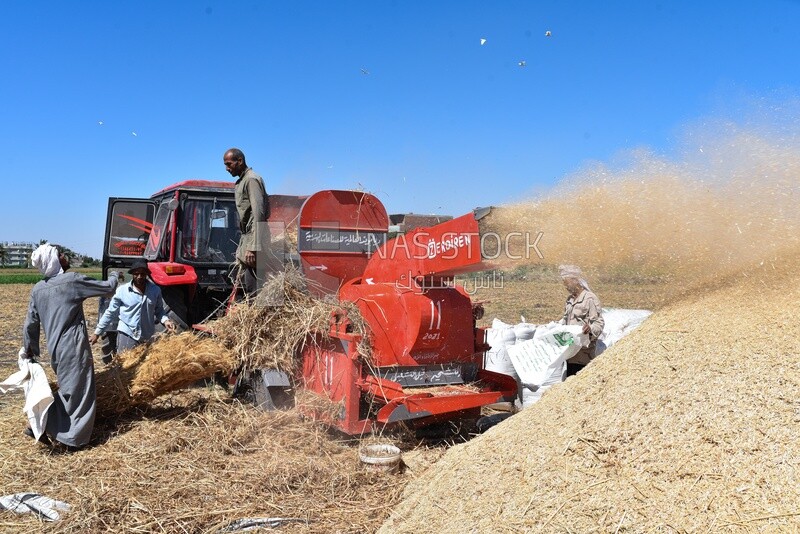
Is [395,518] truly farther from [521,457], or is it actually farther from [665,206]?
[665,206]

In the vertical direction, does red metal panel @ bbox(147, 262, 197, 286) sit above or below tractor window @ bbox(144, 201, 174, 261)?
below

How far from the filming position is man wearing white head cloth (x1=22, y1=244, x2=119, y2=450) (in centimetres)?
486

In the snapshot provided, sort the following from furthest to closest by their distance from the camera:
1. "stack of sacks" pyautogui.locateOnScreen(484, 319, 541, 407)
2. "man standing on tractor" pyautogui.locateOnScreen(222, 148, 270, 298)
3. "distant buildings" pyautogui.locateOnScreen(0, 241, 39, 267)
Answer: "distant buildings" pyautogui.locateOnScreen(0, 241, 39, 267) < "stack of sacks" pyautogui.locateOnScreen(484, 319, 541, 407) < "man standing on tractor" pyautogui.locateOnScreen(222, 148, 270, 298)

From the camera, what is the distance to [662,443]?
2.91m

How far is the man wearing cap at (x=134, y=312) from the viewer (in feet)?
20.2

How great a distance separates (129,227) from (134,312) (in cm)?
203

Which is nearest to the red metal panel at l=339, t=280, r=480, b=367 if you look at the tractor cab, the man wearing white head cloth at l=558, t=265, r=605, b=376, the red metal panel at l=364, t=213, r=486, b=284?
the red metal panel at l=364, t=213, r=486, b=284

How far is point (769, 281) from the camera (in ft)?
12.7

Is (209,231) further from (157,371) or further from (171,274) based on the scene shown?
(157,371)

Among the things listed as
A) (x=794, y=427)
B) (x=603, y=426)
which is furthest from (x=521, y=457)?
(x=794, y=427)

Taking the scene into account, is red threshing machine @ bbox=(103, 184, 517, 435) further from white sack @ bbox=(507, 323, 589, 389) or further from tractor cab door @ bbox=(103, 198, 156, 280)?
tractor cab door @ bbox=(103, 198, 156, 280)

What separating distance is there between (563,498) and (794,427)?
1.02 meters

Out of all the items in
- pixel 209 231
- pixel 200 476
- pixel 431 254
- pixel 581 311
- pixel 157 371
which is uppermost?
pixel 209 231

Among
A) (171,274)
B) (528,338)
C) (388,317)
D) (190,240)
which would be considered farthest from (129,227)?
(528,338)
